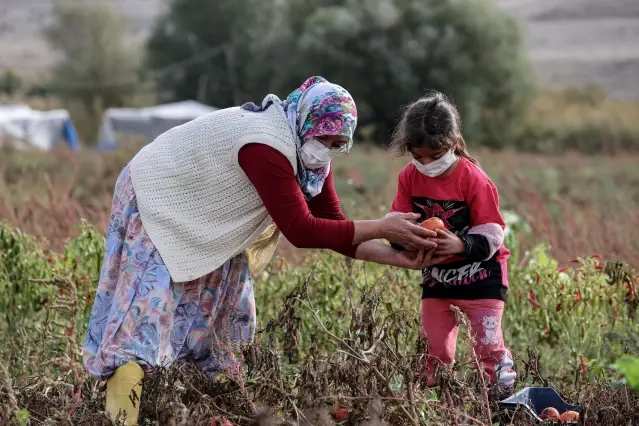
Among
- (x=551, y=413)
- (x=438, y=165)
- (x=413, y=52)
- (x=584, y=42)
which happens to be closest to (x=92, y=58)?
(x=413, y=52)

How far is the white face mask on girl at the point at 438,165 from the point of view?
4173 millimetres

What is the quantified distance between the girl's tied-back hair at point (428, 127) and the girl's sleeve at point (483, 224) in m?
0.20

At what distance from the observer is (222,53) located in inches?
2132

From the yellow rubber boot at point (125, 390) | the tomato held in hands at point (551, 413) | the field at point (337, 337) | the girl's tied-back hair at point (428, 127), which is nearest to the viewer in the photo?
the field at point (337, 337)

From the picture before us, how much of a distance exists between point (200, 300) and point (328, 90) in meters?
0.92

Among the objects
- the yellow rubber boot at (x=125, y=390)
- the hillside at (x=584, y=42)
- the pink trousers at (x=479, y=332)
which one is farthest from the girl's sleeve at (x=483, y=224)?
the hillside at (x=584, y=42)

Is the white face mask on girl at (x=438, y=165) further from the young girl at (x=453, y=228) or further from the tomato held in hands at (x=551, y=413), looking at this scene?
the tomato held in hands at (x=551, y=413)

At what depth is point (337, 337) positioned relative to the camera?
11.7 feet

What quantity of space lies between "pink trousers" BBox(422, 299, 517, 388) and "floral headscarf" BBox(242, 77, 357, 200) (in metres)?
0.81

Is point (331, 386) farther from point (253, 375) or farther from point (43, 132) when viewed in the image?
point (43, 132)

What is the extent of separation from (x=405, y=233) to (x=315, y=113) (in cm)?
55

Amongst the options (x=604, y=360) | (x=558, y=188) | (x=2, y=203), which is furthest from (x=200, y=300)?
(x=558, y=188)

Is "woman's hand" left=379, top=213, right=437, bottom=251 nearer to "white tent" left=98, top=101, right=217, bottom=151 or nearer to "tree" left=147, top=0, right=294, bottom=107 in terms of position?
"white tent" left=98, top=101, right=217, bottom=151

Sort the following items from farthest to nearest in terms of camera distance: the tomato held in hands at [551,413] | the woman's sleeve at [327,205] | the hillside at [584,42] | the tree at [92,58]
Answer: the hillside at [584,42] < the tree at [92,58] < the woman's sleeve at [327,205] < the tomato held in hands at [551,413]
